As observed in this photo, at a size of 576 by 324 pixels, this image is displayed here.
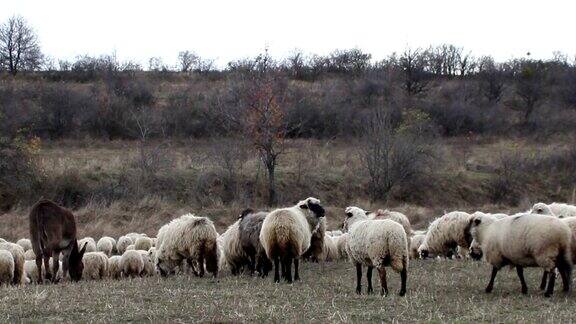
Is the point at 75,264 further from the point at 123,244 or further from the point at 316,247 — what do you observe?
the point at 316,247

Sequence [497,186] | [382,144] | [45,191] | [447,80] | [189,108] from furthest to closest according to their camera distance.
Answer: [447,80]
[189,108]
[497,186]
[382,144]
[45,191]

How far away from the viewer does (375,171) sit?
3903cm

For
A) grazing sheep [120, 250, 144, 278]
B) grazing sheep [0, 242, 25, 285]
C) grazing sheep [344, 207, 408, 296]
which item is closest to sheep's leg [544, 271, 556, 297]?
grazing sheep [344, 207, 408, 296]

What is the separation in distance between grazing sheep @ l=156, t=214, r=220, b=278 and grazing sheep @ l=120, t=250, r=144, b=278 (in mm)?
1879

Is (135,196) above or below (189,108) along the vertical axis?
below

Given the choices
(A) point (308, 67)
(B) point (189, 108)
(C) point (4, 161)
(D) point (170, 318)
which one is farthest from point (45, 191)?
(A) point (308, 67)

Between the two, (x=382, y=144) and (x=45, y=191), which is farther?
(x=382, y=144)

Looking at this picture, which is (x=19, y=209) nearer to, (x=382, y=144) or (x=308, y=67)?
(x=382, y=144)

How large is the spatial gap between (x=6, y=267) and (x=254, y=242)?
18.4 ft

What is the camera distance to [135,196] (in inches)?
1339

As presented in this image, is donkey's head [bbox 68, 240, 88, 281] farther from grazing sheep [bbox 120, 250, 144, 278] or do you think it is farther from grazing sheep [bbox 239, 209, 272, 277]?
grazing sheep [bbox 239, 209, 272, 277]

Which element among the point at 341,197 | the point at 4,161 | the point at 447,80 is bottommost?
the point at 341,197

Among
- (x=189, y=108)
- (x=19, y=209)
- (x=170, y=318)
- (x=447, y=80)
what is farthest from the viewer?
(x=447, y=80)

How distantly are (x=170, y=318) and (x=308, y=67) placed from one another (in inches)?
2584
